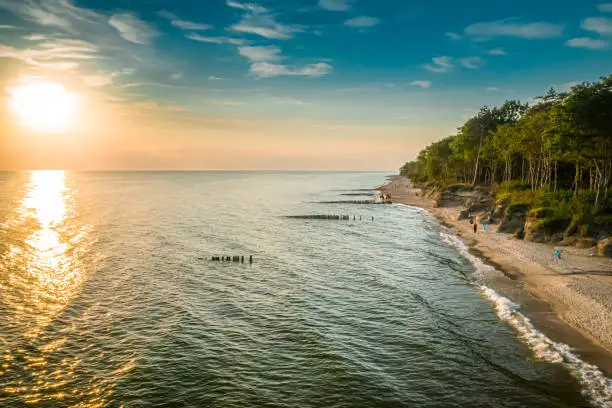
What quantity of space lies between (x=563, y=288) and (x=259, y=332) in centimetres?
2826

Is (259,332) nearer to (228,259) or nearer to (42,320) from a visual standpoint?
(42,320)

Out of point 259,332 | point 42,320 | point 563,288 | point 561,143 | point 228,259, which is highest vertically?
point 561,143

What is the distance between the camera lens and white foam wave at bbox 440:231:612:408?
21.6m

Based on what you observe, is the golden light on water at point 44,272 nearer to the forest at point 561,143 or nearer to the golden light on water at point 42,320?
the golden light on water at point 42,320

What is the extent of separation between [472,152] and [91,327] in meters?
111

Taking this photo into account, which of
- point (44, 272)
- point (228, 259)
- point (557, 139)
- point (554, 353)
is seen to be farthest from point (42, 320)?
point (557, 139)

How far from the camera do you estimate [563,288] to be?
37594mm

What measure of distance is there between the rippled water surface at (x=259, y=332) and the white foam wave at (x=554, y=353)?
520mm

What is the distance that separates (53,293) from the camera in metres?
38.9

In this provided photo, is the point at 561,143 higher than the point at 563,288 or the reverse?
higher

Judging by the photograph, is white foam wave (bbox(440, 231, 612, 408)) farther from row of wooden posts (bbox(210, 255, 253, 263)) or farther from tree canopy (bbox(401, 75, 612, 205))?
tree canopy (bbox(401, 75, 612, 205))

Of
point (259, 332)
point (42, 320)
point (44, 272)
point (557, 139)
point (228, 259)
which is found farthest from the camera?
point (557, 139)

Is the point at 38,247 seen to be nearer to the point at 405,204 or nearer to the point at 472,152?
the point at 405,204

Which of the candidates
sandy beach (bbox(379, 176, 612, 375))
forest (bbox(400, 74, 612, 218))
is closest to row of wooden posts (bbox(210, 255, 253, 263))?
sandy beach (bbox(379, 176, 612, 375))
